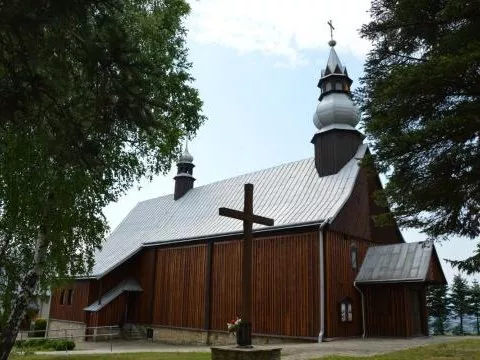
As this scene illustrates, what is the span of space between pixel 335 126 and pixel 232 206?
647 cm

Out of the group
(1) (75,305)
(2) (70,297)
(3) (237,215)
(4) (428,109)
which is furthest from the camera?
(2) (70,297)

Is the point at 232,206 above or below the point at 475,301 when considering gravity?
above

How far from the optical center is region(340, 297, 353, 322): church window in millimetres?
18531

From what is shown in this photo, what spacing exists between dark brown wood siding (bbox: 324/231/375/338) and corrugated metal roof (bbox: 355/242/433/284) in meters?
0.53

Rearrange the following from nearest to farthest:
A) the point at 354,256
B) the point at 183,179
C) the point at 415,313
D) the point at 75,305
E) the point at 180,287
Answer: the point at 415,313, the point at 354,256, the point at 180,287, the point at 75,305, the point at 183,179

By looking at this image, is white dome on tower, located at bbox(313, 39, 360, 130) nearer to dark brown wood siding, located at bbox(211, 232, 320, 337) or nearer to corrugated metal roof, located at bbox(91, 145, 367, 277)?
corrugated metal roof, located at bbox(91, 145, 367, 277)

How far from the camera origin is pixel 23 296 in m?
10.5

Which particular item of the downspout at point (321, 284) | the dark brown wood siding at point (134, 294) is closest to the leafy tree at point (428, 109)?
the downspout at point (321, 284)

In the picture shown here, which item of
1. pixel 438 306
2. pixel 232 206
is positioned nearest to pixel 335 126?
pixel 232 206

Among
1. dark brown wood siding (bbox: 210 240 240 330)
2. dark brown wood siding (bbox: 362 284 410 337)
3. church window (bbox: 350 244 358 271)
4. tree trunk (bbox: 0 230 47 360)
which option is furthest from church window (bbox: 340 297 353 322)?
tree trunk (bbox: 0 230 47 360)

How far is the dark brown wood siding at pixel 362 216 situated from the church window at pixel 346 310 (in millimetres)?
2780

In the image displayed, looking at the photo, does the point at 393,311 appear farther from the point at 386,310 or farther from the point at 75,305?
the point at 75,305

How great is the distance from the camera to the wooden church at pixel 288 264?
18.6 m

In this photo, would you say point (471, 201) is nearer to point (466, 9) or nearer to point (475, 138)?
point (475, 138)
